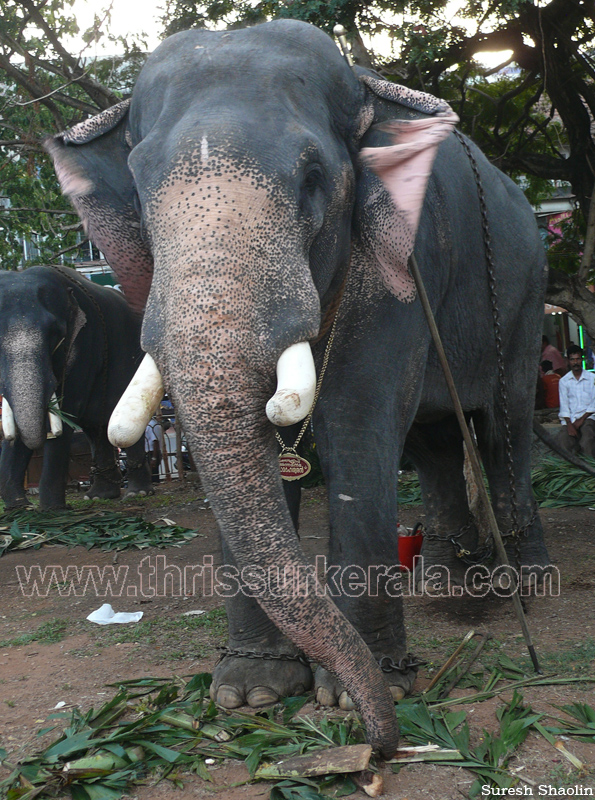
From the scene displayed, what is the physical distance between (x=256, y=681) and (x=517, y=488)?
2.14 meters

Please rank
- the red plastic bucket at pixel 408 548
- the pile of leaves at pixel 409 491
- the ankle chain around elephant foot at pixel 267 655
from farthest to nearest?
the pile of leaves at pixel 409 491
the red plastic bucket at pixel 408 548
the ankle chain around elephant foot at pixel 267 655

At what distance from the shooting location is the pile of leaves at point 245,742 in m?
2.33

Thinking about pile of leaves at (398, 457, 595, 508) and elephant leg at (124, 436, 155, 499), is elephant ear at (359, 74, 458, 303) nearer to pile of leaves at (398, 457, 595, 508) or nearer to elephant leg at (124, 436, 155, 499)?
pile of leaves at (398, 457, 595, 508)

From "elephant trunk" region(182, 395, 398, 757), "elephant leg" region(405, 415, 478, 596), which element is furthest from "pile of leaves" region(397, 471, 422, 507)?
"elephant trunk" region(182, 395, 398, 757)

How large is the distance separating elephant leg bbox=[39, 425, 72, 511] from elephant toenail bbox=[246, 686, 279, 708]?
5.17m

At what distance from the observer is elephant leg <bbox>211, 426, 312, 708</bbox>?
2887mm

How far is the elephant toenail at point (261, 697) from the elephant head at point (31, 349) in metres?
3.75

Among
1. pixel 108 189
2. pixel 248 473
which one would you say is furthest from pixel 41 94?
pixel 248 473

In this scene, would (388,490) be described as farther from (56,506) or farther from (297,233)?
(56,506)

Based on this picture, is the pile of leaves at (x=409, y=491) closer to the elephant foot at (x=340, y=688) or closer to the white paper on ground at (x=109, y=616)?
the white paper on ground at (x=109, y=616)

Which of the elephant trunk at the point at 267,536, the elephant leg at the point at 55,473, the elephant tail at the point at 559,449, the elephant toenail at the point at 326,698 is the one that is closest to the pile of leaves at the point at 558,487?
the elephant tail at the point at 559,449

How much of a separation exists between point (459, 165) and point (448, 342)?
796 mm

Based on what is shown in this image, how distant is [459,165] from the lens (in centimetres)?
393

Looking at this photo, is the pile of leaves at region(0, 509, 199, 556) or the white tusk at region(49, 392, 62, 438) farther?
the white tusk at region(49, 392, 62, 438)
